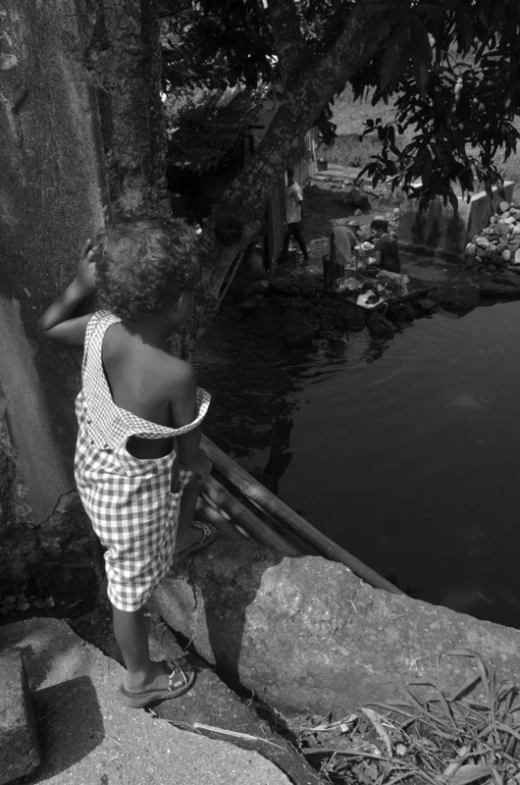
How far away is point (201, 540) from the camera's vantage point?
2707 millimetres

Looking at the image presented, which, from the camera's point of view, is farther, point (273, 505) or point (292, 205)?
point (292, 205)

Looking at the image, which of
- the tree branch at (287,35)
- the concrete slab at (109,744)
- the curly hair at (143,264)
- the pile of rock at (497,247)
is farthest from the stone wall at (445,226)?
the concrete slab at (109,744)

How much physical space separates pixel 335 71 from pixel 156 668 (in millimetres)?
2618

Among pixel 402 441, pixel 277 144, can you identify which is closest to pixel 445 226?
pixel 402 441

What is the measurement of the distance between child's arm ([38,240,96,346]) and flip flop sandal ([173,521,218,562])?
898 mm

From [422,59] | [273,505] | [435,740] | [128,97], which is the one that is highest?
[422,59]

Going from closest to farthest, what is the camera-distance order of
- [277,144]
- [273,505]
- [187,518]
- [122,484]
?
[122,484] → [187,518] → [273,505] → [277,144]

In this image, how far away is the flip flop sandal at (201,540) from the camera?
2654 millimetres

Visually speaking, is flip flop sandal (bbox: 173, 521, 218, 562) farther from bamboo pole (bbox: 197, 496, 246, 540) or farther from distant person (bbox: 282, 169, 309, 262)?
distant person (bbox: 282, 169, 309, 262)

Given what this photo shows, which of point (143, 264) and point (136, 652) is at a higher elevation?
point (143, 264)

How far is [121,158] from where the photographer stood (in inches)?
93.8

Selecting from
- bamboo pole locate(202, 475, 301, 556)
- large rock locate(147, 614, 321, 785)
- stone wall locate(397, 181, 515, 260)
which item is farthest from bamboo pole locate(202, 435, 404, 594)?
stone wall locate(397, 181, 515, 260)

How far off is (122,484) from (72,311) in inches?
24.4

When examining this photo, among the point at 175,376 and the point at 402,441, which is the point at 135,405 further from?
the point at 402,441
